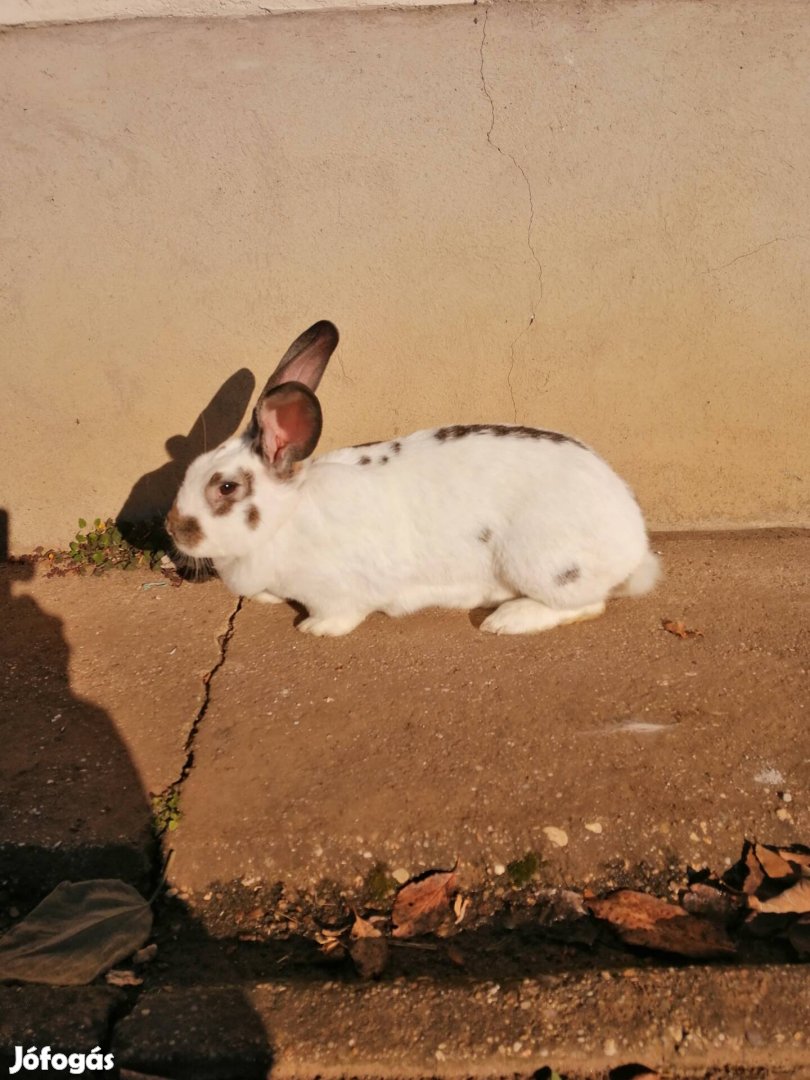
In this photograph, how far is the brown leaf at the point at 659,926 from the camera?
209 cm

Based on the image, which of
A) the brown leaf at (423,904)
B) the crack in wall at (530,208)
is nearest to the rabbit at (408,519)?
the crack in wall at (530,208)

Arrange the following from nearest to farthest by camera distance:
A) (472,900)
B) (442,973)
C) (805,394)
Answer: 1. (442,973)
2. (472,900)
3. (805,394)

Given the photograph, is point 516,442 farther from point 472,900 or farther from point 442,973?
point 442,973

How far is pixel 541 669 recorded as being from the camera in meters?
3.08

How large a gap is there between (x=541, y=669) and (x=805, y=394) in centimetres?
198

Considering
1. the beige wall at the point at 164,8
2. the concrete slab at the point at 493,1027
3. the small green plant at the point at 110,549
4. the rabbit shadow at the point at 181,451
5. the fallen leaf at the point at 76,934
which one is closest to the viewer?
the concrete slab at the point at 493,1027

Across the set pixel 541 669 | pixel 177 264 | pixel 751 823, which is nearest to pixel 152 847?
pixel 541 669

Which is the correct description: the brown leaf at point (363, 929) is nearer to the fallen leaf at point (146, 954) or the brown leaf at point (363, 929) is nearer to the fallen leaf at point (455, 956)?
the fallen leaf at point (455, 956)

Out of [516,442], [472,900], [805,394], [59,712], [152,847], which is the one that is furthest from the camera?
[805,394]

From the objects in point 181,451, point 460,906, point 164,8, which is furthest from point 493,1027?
point 164,8

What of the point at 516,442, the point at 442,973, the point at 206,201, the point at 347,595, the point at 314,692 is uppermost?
the point at 206,201

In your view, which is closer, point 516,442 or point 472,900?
point 472,900

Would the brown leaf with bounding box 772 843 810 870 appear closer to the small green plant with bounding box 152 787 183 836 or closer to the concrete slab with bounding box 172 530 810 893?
the concrete slab with bounding box 172 530 810 893

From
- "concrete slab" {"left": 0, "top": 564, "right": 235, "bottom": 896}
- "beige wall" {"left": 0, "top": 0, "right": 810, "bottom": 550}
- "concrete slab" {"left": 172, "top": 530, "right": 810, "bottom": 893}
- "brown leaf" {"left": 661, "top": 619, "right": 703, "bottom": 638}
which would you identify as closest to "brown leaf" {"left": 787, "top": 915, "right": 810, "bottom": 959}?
"concrete slab" {"left": 172, "top": 530, "right": 810, "bottom": 893}
